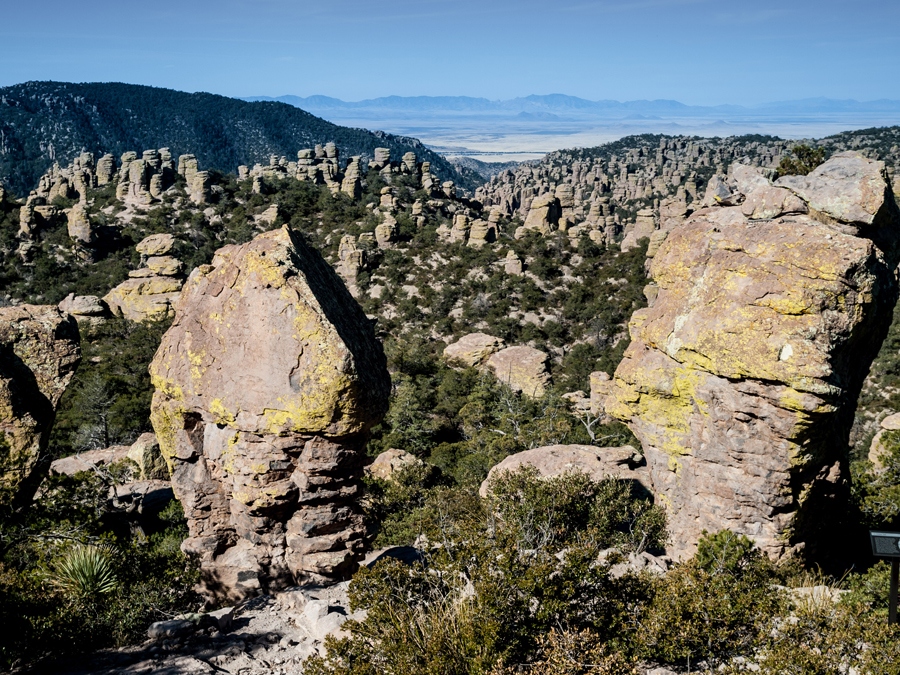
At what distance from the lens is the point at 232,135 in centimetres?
16888

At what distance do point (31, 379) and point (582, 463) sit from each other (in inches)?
462

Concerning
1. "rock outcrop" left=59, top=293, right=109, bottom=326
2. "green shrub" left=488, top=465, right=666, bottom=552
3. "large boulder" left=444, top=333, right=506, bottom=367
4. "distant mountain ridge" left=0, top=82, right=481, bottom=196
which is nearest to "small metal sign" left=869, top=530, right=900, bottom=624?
"green shrub" left=488, top=465, right=666, bottom=552

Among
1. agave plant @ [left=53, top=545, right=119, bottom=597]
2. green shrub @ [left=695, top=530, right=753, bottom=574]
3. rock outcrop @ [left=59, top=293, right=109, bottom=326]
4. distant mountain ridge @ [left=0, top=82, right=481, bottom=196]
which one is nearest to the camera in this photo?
agave plant @ [left=53, top=545, right=119, bottom=597]

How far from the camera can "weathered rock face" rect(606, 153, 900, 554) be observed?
355 inches

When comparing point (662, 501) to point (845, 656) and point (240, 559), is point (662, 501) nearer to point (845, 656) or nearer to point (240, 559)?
point (845, 656)

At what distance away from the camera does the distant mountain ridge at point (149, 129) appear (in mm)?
140250

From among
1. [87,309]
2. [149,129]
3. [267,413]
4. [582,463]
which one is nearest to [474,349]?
[582,463]

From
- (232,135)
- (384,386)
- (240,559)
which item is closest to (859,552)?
(384,386)

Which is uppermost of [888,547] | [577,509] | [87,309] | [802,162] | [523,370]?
[802,162]

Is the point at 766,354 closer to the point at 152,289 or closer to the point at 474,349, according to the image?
the point at 474,349

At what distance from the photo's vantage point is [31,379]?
31.4ft

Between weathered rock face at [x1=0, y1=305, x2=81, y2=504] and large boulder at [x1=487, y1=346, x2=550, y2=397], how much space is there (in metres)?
22.9

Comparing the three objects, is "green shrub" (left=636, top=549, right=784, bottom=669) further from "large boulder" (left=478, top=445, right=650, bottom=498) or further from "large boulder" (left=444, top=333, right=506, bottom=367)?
"large boulder" (left=444, top=333, right=506, bottom=367)

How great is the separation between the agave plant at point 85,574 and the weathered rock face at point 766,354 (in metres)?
9.11
